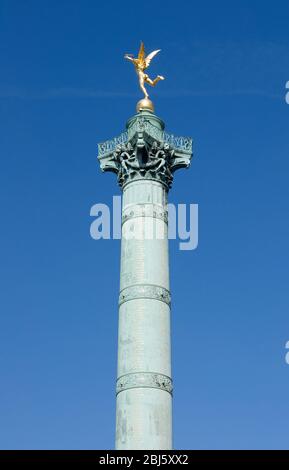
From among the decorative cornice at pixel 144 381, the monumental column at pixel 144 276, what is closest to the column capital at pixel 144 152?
the monumental column at pixel 144 276

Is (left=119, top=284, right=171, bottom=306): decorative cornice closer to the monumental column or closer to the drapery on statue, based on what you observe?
the monumental column

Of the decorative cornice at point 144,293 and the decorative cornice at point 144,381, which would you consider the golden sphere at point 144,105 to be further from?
the decorative cornice at point 144,381

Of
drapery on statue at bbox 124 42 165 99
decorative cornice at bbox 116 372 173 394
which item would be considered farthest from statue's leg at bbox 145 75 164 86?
decorative cornice at bbox 116 372 173 394

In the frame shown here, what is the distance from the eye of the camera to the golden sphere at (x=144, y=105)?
40375 millimetres

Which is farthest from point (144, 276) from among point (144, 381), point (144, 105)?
point (144, 105)

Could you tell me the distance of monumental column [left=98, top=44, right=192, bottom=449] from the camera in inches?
1288

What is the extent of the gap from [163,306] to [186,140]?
882 cm

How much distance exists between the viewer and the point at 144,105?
40.5 meters

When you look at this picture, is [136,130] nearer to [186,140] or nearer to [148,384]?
[186,140]

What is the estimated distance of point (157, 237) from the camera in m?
36.4

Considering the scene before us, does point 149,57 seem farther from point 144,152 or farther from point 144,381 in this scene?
point 144,381

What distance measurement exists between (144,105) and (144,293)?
10217mm

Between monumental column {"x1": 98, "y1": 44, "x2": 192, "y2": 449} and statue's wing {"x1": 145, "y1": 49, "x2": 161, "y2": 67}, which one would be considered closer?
monumental column {"x1": 98, "y1": 44, "x2": 192, "y2": 449}
